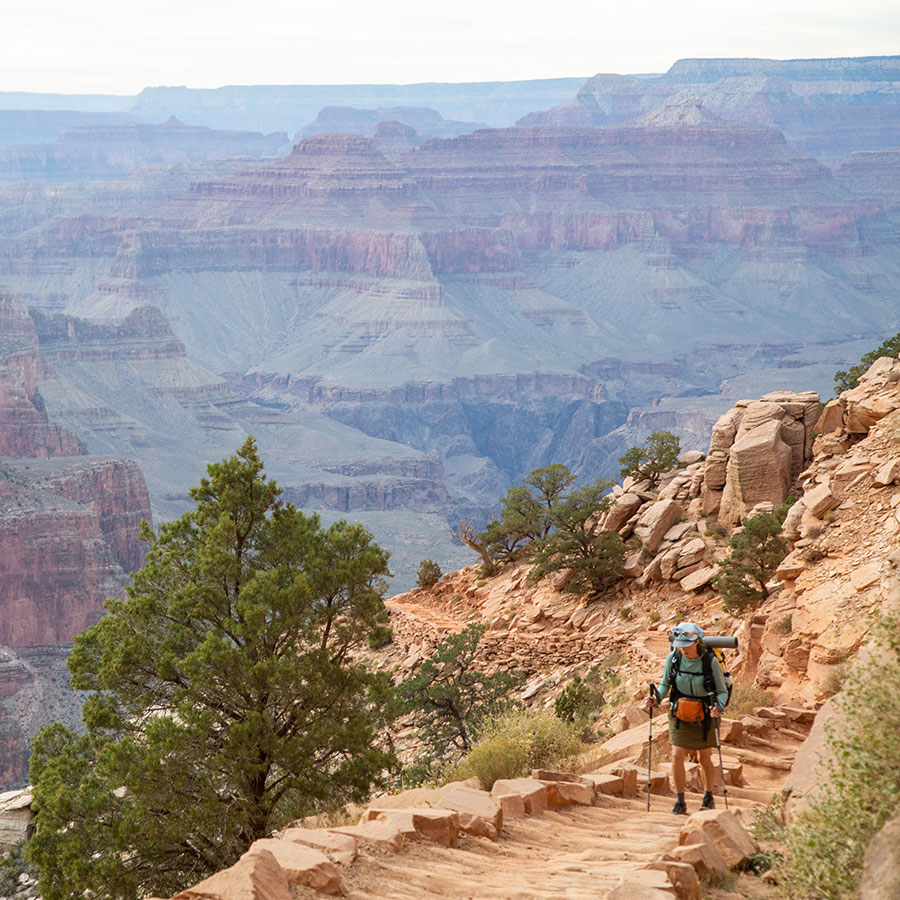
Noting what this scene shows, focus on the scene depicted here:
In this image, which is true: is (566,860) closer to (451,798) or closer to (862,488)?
(451,798)

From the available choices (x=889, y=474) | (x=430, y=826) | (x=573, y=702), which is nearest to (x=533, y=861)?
(x=430, y=826)

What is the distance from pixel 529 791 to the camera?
1230cm

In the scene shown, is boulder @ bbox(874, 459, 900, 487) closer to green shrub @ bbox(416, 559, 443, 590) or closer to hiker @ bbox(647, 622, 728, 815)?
hiker @ bbox(647, 622, 728, 815)

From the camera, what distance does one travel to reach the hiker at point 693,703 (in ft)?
41.3

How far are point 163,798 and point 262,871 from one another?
21.6ft

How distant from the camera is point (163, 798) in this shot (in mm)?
15164

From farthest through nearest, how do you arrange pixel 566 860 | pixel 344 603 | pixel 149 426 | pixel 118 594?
pixel 149 426
pixel 118 594
pixel 344 603
pixel 566 860

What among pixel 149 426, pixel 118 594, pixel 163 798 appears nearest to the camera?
pixel 163 798

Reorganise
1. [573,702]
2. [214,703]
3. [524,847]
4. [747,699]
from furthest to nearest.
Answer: [573,702] < [747,699] < [214,703] < [524,847]

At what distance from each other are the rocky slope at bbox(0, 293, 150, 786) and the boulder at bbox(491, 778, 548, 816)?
181 feet

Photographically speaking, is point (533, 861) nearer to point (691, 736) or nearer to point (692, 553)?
point (691, 736)

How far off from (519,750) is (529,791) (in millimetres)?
1883

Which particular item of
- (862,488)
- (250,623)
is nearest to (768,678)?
(862,488)

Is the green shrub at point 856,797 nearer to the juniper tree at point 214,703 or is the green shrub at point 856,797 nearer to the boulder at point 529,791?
the boulder at point 529,791
